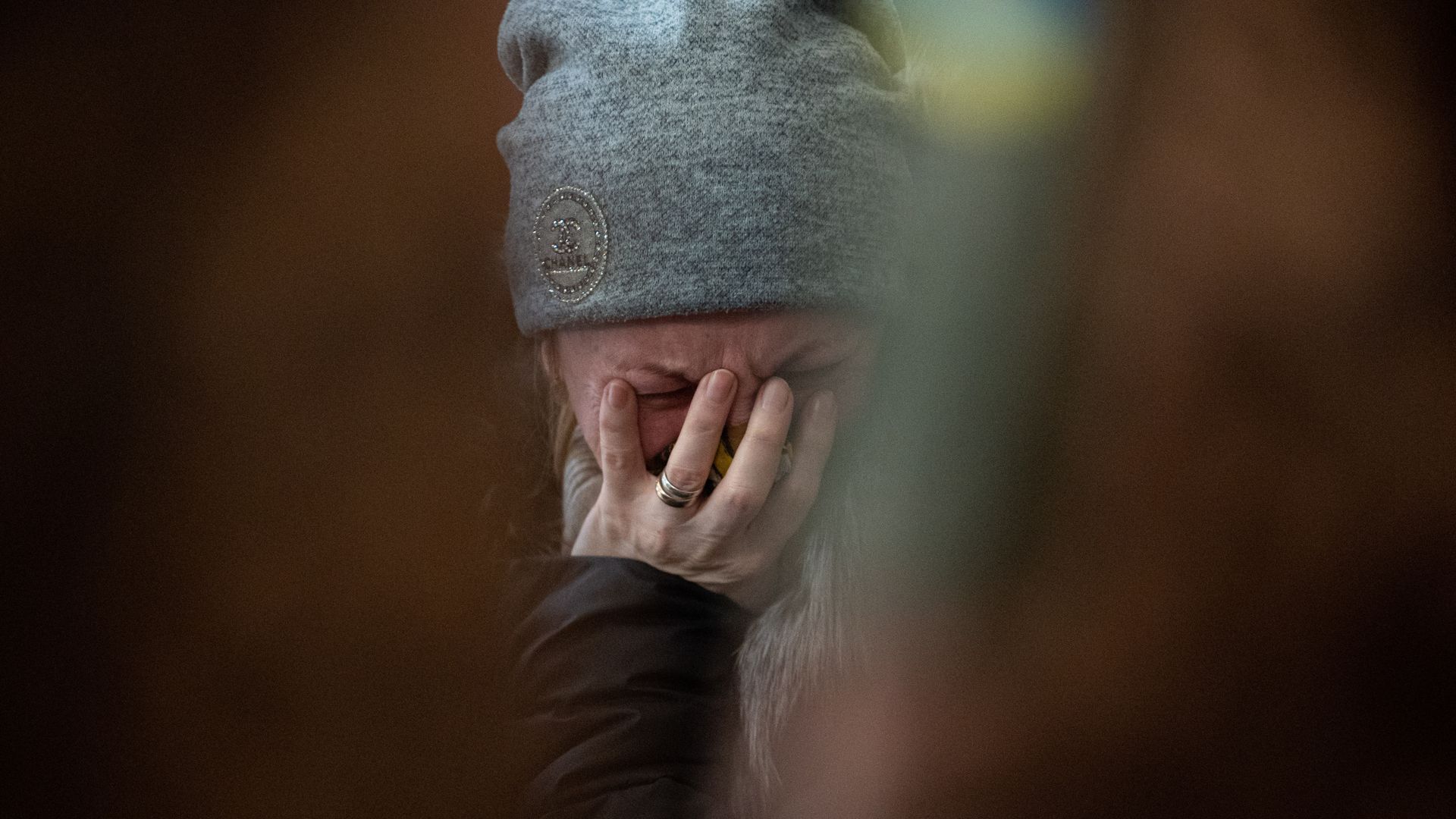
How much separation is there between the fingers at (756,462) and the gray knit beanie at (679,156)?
0.06 metres

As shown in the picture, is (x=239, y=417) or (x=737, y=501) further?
(x=737, y=501)

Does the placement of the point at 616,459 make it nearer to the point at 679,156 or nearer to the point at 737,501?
the point at 737,501

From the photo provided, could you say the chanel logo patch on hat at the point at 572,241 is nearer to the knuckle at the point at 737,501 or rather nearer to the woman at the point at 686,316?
the woman at the point at 686,316

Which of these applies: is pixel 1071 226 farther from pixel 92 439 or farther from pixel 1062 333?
pixel 92 439

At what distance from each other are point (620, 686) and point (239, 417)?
0.26 m

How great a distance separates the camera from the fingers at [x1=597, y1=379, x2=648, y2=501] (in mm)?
500

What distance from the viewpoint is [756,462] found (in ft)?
1.67

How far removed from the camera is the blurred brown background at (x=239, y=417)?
249mm

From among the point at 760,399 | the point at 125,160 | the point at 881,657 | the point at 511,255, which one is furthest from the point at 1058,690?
the point at 125,160

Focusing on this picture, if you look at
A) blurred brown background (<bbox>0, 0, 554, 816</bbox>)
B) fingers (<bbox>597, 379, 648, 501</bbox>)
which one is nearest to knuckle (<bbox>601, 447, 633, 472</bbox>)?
fingers (<bbox>597, 379, 648, 501</bbox>)

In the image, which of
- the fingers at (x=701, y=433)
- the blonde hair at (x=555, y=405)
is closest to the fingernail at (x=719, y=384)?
the fingers at (x=701, y=433)

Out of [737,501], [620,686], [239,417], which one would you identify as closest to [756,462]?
[737,501]

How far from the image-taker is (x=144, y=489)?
10.3 inches

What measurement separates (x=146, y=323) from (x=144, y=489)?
5 cm
